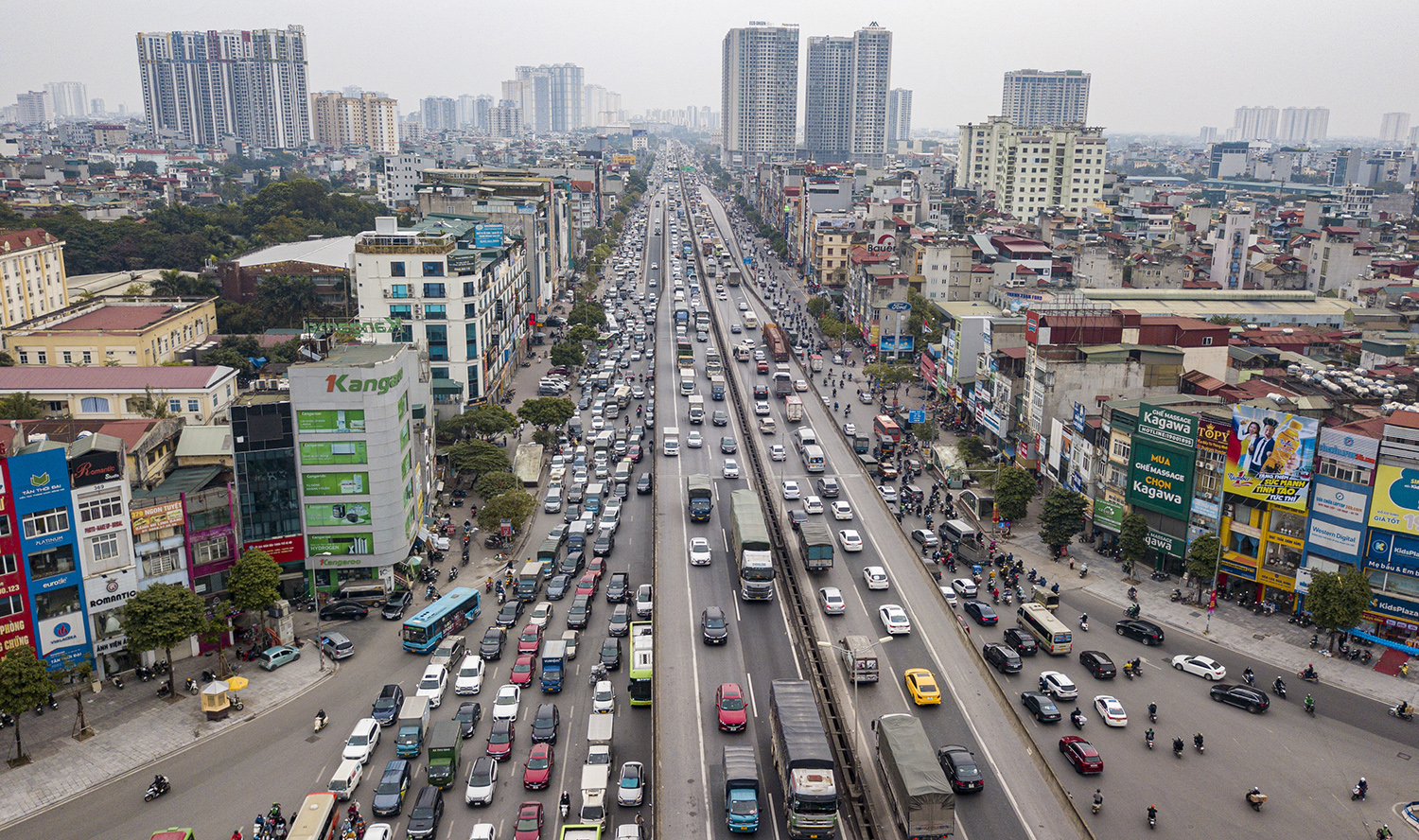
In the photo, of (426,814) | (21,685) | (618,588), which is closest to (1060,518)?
(618,588)

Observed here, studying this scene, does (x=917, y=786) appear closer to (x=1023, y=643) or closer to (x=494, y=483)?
(x=1023, y=643)

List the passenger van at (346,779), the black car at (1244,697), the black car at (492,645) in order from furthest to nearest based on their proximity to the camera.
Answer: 1. the black car at (492,645)
2. the black car at (1244,697)
3. the passenger van at (346,779)

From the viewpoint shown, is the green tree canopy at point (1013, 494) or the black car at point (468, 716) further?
the green tree canopy at point (1013, 494)

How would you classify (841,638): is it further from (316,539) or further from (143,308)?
(143,308)

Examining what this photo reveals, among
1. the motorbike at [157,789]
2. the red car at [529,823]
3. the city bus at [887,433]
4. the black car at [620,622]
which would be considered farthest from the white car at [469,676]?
the city bus at [887,433]

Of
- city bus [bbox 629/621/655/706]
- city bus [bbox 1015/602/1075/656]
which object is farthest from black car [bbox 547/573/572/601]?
city bus [bbox 1015/602/1075/656]

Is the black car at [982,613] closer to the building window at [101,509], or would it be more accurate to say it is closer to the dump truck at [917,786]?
the dump truck at [917,786]
